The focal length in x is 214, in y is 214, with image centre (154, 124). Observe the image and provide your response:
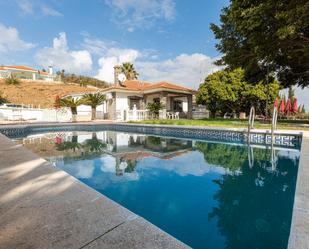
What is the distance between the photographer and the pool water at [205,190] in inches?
115

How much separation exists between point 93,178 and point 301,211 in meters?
4.31

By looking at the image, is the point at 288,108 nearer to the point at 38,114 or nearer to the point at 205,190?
the point at 205,190

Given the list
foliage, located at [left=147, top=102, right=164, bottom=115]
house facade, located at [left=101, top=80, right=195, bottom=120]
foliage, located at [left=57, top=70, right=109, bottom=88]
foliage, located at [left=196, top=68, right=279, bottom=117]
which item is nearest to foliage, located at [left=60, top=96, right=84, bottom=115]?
house facade, located at [left=101, top=80, right=195, bottom=120]

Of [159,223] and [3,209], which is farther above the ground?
[3,209]

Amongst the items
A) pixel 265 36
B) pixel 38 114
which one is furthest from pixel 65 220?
pixel 38 114

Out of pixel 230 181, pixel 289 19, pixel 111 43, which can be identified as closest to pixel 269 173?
pixel 230 181

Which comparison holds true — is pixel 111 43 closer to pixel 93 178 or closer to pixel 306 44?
pixel 306 44

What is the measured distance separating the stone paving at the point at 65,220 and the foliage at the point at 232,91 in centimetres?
2262

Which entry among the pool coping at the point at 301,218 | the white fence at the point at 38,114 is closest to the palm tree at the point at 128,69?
the white fence at the point at 38,114

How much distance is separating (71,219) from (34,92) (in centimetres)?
4500

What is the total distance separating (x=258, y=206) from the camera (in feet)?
12.1

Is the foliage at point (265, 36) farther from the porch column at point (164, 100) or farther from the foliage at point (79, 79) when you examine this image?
the foliage at point (79, 79)

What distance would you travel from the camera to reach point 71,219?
2.20m

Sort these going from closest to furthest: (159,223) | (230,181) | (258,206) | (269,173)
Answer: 1. (159,223)
2. (258,206)
3. (230,181)
4. (269,173)
